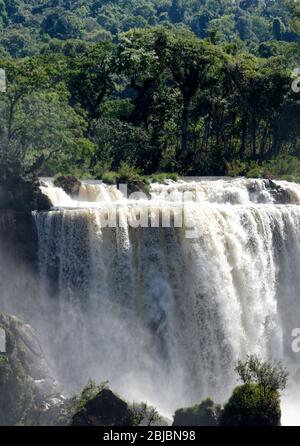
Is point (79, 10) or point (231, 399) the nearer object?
point (231, 399)

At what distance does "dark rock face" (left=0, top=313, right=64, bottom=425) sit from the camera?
33.5 meters

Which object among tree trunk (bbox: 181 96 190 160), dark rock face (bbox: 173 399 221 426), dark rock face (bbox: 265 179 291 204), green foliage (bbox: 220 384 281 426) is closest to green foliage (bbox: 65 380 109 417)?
dark rock face (bbox: 173 399 221 426)

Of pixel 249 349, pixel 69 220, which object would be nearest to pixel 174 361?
pixel 249 349

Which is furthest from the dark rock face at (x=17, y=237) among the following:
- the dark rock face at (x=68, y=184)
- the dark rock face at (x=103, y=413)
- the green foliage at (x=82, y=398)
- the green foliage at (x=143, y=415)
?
the dark rock face at (x=103, y=413)

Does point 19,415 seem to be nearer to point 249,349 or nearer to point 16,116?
point 249,349

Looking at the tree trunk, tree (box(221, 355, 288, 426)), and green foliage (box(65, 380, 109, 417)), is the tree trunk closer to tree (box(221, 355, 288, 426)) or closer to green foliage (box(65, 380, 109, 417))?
green foliage (box(65, 380, 109, 417))

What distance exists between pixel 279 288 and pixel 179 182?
362 inches

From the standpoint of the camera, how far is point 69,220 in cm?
3900

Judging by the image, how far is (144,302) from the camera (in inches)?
1575

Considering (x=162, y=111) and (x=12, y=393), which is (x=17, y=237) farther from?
(x=162, y=111)

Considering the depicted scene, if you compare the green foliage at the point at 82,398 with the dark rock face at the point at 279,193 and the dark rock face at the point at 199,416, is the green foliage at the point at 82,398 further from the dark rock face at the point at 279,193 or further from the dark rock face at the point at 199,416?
the dark rock face at the point at 279,193

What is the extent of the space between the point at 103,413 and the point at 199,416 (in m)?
3.17

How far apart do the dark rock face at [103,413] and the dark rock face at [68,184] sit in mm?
12420

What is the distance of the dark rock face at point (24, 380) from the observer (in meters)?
33.5
